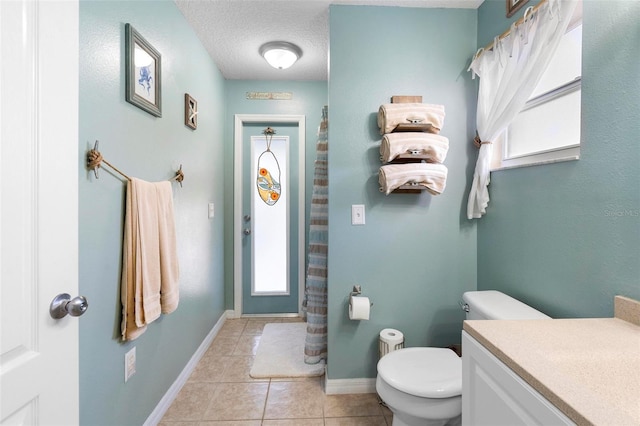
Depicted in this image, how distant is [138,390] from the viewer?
134 cm

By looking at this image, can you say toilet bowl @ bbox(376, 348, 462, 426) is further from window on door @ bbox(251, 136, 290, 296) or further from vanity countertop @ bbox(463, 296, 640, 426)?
window on door @ bbox(251, 136, 290, 296)

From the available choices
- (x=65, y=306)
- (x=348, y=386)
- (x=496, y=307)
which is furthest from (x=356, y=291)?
(x=65, y=306)

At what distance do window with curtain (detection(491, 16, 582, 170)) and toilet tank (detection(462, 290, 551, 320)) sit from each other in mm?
675

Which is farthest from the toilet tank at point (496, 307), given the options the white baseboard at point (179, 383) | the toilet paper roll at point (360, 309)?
the white baseboard at point (179, 383)

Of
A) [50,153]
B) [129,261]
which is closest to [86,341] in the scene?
[129,261]

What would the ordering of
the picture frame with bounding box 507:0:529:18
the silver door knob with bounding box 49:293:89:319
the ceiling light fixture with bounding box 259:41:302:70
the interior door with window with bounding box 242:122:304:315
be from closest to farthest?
the silver door knob with bounding box 49:293:89:319 → the picture frame with bounding box 507:0:529:18 → the ceiling light fixture with bounding box 259:41:302:70 → the interior door with window with bounding box 242:122:304:315

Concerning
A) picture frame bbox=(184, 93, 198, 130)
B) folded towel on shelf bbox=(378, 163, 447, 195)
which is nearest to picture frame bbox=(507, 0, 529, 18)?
folded towel on shelf bbox=(378, 163, 447, 195)

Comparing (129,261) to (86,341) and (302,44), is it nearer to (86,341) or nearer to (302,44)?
(86,341)

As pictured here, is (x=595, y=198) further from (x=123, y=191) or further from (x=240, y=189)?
(x=240, y=189)

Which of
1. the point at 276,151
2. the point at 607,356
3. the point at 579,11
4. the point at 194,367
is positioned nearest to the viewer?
the point at 607,356

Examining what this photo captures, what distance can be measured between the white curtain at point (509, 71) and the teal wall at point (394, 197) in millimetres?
130

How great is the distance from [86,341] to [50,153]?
0.75 meters

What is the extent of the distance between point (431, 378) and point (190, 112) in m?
2.12

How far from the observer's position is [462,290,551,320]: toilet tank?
1.20 m
